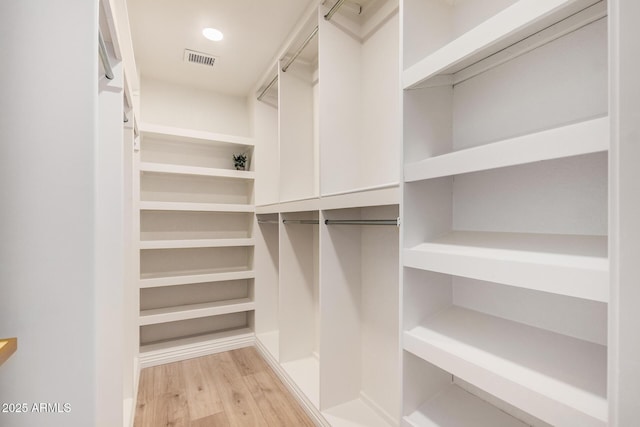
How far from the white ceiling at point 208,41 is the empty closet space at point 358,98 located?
335 mm

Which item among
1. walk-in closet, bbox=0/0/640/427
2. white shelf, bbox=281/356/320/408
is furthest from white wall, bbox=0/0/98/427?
white shelf, bbox=281/356/320/408

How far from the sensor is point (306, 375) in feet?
7.04

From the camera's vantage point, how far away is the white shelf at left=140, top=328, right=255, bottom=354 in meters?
2.56

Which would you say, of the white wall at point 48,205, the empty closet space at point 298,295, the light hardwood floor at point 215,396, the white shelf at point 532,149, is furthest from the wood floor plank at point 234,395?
the white shelf at point 532,149

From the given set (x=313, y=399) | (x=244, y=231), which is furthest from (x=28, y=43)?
(x=244, y=231)

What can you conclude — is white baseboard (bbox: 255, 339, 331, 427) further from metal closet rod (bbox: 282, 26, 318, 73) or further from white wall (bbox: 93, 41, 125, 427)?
metal closet rod (bbox: 282, 26, 318, 73)

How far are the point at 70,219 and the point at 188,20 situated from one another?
179 cm

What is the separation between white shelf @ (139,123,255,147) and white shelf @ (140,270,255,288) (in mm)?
1226

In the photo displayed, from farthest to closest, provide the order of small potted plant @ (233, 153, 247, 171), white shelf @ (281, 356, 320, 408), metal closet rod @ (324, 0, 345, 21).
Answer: small potted plant @ (233, 153, 247, 171) < white shelf @ (281, 356, 320, 408) < metal closet rod @ (324, 0, 345, 21)

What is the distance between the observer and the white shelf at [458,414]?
1.02 metres

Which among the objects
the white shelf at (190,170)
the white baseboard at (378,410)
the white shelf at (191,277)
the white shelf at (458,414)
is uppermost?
the white shelf at (190,170)

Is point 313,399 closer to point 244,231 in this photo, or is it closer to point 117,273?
point 117,273

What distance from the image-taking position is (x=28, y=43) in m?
0.71

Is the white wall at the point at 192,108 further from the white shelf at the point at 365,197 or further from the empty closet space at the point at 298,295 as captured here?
the white shelf at the point at 365,197
